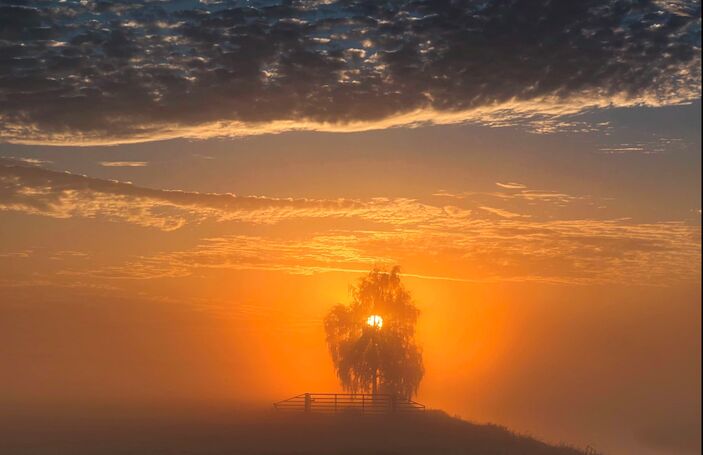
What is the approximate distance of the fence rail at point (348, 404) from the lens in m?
66.3

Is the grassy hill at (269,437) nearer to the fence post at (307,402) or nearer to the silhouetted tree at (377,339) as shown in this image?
the fence post at (307,402)

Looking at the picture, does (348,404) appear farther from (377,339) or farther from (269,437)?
(269,437)

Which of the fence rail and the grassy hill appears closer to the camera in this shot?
the grassy hill

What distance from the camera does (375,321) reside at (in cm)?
7550

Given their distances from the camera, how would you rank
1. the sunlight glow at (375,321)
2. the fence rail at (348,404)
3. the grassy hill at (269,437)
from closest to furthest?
the grassy hill at (269,437) < the fence rail at (348,404) < the sunlight glow at (375,321)

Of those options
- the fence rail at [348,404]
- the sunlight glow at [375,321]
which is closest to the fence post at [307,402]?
the fence rail at [348,404]

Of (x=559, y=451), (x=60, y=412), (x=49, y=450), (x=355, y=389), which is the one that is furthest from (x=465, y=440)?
(x=60, y=412)

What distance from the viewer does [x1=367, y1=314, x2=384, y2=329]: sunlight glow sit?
75.3 meters

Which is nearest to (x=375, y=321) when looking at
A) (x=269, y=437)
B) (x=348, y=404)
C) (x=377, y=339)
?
(x=377, y=339)

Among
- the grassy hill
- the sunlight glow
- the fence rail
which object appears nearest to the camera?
the grassy hill

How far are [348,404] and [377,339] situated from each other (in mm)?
9306

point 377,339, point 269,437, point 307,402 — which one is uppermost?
point 377,339

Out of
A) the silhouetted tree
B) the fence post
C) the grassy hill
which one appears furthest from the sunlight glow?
the grassy hill

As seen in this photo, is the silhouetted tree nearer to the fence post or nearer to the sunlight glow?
the sunlight glow
